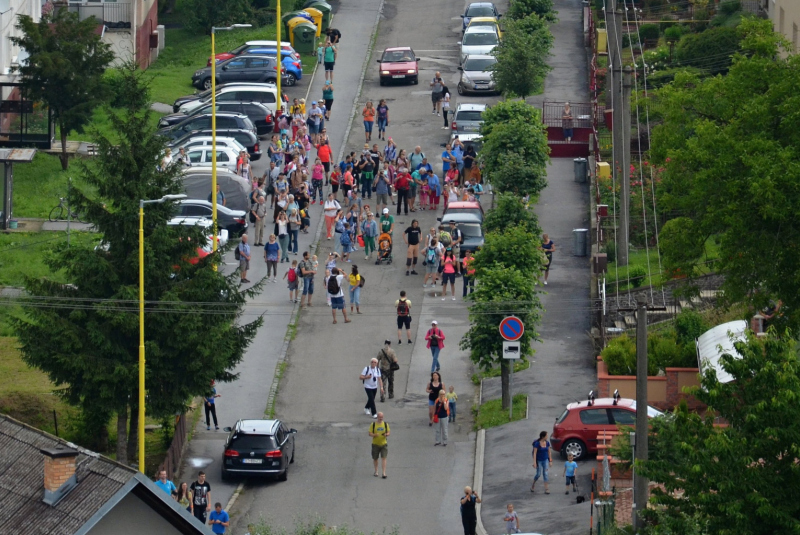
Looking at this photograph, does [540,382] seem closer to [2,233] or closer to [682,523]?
[682,523]

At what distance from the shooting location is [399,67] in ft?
203

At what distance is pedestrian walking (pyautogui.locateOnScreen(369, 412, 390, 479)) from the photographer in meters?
33.1

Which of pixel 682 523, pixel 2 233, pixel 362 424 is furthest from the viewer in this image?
pixel 2 233

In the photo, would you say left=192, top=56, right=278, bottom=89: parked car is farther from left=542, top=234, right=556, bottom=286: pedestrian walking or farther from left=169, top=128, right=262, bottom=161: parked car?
left=542, top=234, right=556, bottom=286: pedestrian walking

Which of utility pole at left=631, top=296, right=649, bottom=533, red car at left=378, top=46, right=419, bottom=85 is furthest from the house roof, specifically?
red car at left=378, top=46, right=419, bottom=85

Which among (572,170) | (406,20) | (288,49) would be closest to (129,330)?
(572,170)

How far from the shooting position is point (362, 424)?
3609 centimetres

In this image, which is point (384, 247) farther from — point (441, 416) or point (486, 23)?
point (486, 23)

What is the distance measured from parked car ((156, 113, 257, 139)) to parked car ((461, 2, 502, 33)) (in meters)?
18.5

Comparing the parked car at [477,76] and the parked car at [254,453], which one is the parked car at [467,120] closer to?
the parked car at [477,76]

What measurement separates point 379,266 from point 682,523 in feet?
73.2

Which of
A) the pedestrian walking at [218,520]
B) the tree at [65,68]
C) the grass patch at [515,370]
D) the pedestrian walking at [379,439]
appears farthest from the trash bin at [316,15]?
the pedestrian walking at [218,520]

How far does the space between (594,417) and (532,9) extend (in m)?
35.7

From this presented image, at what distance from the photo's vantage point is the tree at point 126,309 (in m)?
32.6
